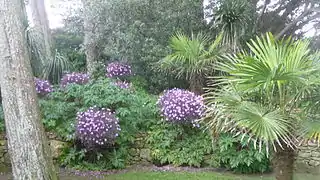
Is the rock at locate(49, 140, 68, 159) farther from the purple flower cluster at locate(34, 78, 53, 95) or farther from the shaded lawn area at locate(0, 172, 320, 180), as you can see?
the purple flower cluster at locate(34, 78, 53, 95)

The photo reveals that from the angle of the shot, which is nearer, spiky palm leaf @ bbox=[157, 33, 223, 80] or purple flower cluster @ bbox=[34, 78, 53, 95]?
purple flower cluster @ bbox=[34, 78, 53, 95]

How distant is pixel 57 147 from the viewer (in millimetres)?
6730

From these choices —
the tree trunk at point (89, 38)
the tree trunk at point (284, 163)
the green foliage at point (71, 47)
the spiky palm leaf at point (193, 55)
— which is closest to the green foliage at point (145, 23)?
the tree trunk at point (89, 38)

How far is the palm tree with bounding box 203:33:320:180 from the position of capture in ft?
11.9

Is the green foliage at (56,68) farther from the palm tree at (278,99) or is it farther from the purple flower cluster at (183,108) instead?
the palm tree at (278,99)

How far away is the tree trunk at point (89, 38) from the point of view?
9.12m

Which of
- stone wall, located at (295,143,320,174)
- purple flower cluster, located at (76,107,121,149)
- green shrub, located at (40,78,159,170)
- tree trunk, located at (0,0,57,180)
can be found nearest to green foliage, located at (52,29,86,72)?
green shrub, located at (40,78,159,170)

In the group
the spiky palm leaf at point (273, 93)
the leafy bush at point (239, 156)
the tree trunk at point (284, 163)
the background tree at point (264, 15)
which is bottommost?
the leafy bush at point (239, 156)

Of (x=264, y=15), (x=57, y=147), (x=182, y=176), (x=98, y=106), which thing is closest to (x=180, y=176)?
(x=182, y=176)

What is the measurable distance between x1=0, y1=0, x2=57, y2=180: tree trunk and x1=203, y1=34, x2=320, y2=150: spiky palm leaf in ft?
7.82

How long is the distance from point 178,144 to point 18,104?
3091mm

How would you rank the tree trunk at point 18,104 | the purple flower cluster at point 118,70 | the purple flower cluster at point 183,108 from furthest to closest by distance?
the purple flower cluster at point 118,70
the purple flower cluster at point 183,108
the tree trunk at point 18,104

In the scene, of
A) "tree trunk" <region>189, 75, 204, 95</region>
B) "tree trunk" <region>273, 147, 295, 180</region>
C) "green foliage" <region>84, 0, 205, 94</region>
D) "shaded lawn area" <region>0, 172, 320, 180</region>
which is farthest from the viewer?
"green foliage" <region>84, 0, 205, 94</region>

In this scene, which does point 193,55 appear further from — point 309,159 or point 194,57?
point 309,159
